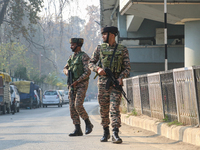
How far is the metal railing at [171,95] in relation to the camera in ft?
23.6

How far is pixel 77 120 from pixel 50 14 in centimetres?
964

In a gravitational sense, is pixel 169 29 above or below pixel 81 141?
above

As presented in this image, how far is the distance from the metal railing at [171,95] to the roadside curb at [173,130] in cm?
21

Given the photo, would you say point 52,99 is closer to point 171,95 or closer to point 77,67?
point 171,95

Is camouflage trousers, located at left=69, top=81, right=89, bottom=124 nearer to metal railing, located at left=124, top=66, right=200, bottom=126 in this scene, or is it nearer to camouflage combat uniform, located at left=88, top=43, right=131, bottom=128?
camouflage combat uniform, located at left=88, top=43, right=131, bottom=128

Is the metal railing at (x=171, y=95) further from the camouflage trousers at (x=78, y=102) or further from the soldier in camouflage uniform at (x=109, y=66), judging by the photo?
the camouflage trousers at (x=78, y=102)

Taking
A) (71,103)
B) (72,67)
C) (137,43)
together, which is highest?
(137,43)

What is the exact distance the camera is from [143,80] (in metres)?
→ 11.4

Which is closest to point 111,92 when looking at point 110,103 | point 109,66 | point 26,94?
point 110,103

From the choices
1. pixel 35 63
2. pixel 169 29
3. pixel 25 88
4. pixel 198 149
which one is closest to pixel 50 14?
pixel 169 29

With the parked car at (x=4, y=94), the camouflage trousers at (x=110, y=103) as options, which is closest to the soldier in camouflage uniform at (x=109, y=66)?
the camouflage trousers at (x=110, y=103)

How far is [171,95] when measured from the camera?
8664 millimetres

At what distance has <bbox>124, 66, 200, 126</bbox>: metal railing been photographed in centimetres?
719

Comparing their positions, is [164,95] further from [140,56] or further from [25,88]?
[25,88]
